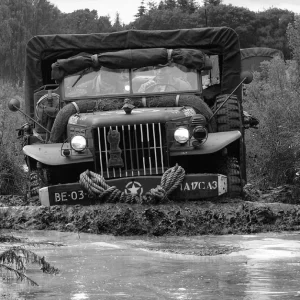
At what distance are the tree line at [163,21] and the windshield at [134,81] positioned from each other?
53574 mm

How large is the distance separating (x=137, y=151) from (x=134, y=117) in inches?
16.4

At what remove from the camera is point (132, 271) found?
→ 9.68m

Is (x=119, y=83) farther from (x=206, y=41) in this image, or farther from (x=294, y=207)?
(x=294, y=207)

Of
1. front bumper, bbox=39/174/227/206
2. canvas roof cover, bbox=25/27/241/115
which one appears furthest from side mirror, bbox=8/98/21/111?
front bumper, bbox=39/174/227/206

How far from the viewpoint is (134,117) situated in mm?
13742

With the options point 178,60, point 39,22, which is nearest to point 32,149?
point 178,60

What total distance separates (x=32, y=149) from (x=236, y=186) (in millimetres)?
2617

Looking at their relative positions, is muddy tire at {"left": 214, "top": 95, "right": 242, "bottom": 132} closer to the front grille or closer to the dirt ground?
the front grille

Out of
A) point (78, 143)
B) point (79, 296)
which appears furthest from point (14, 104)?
point (79, 296)

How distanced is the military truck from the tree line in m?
52.4

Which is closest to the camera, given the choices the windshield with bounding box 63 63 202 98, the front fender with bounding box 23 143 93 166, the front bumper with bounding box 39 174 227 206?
the front bumper with bounding box 39 174 227 206

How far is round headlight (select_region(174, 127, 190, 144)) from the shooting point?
13750 millimetres

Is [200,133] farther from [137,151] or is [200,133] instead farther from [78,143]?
[78,143]

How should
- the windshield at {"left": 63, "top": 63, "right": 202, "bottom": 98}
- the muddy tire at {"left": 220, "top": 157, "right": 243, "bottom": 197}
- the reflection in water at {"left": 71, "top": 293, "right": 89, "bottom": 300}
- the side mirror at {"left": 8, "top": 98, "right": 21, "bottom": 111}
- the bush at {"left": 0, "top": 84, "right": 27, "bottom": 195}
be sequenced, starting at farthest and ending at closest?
the bush at {"left": 0, "top": 84, "right": 27, "bottom": 195} < the side mirror at {"left": 8, "top": 98, "right": 21, "bottom": 111} < the windshield at {"left": 63, "top": 63, "right": 202, "bottom": 98} < the muddy tire at {"left": 220, "top": 157, "right": 243, "bottom": 197} < the reflection in water at {"left": 71, "top": 293, "right": 89, "bottom": 300}
